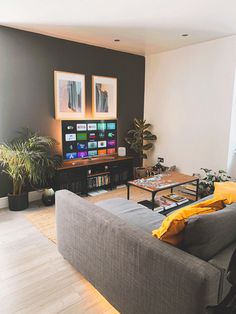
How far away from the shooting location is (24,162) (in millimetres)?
3188

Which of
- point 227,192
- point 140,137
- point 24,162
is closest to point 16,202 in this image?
point 24,162

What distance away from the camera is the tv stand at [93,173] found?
384cm

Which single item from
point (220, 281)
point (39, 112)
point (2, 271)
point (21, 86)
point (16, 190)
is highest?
point (21, 86)

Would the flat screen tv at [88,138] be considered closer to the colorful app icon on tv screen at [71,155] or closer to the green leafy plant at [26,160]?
the colorful app icon on tv screen at [71,155]

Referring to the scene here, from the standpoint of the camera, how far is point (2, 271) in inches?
85.0

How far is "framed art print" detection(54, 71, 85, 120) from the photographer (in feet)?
12.7

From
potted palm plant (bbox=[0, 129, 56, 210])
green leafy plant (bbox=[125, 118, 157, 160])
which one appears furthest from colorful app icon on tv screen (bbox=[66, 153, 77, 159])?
green leafy plant (bbox=[125, 118, 157, 160])

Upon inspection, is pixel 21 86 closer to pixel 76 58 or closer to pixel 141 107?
pixel 76 58

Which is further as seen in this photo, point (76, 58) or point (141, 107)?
point (141, 107)

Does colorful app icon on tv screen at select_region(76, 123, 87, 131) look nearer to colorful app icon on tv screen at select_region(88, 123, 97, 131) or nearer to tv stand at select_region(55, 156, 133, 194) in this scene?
colorful app icon on tv screen at select_region(88, 123, 97, 131)

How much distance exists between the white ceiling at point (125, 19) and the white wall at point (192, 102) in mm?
303

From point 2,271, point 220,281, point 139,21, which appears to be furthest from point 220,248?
point 139,21

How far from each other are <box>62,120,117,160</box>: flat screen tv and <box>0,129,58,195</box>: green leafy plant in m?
0.41

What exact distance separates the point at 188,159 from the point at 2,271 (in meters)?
3.44
